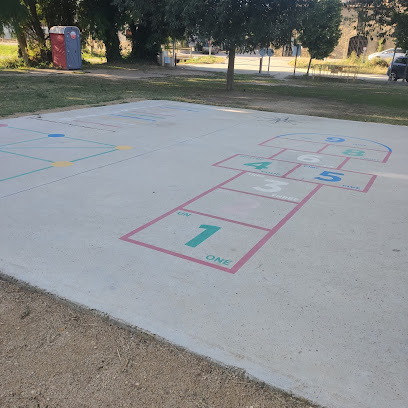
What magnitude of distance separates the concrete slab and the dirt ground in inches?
5.2

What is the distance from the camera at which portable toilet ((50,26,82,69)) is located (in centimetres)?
2403

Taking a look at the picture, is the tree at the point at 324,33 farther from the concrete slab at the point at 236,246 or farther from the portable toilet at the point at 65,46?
the concrete slab at the point at 236,246

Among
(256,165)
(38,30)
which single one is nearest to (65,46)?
(38,30)

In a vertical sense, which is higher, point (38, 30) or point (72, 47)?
point (38, 30)

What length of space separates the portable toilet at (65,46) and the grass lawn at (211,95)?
3.59m

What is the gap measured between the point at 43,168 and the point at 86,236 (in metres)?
2.82

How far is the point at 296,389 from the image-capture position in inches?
102

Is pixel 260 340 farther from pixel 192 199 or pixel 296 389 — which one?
pixel 192 199

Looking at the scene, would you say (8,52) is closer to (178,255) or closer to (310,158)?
(310,158)

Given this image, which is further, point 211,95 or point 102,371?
point 211,95

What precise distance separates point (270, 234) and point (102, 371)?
A: 8.19ft

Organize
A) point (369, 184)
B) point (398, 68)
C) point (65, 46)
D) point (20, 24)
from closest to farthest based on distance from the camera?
point (369, 184) < point (20, 24) < point (65, 46) < point (398, 68)

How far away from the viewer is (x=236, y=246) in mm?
4383

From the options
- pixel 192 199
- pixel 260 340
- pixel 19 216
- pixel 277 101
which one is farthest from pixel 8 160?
pixel 277 101
